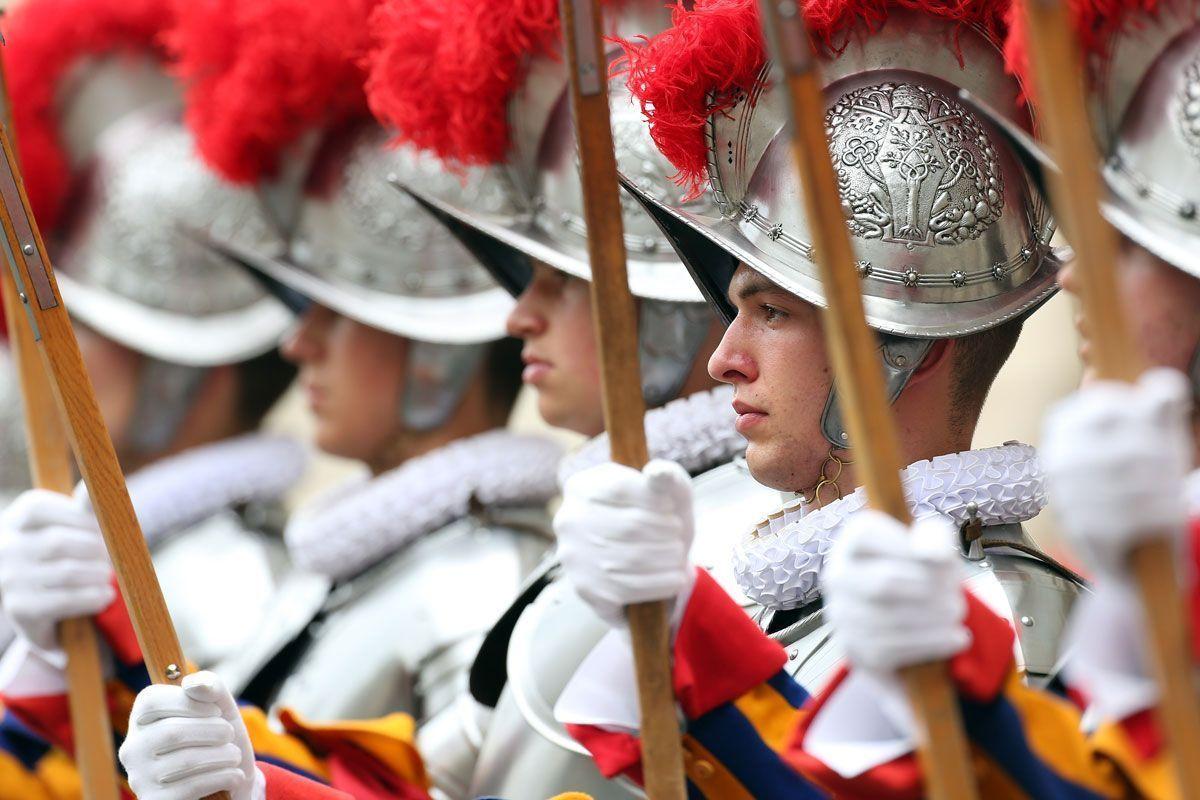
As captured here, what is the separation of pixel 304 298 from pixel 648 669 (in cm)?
282

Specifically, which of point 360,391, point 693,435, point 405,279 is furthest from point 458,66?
point 360,391

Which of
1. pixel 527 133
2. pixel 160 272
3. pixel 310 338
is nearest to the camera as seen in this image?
pixel 527 133

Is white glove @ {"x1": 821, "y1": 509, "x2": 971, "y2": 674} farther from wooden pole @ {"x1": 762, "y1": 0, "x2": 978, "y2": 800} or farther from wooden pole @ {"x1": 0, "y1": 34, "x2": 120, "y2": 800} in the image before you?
wooden pole @ {"x1": 0, "y1": 34, "x2": 120, "y2": 800}

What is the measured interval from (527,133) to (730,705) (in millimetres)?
1677

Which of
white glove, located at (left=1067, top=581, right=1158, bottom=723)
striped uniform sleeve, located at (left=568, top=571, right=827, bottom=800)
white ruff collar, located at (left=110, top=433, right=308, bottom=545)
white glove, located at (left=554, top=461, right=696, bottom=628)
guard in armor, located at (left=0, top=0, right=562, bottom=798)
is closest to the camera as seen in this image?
white glove, located at (left=1067, top=581, right=1158, bottom=723)

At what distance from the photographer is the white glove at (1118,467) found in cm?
177

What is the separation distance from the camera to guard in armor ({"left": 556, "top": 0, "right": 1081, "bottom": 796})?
2865 mm

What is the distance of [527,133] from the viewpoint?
153 inches

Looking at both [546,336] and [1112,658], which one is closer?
[1112,658]

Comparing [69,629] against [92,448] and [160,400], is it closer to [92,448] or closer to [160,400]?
[92,448]

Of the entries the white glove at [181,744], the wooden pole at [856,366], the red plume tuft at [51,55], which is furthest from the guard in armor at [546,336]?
the red plume tuft at [51,55]

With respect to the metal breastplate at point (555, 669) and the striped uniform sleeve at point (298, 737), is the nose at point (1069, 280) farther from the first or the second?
the striped uniform sleeve at point (298, 737)

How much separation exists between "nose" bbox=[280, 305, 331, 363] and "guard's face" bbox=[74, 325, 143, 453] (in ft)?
2.97

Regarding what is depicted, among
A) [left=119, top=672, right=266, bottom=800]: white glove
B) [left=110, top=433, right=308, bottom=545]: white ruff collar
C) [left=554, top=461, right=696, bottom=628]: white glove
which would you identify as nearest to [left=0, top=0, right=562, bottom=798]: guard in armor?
[left=110, top=433, right=308, bottom=545]: white ruff collar
